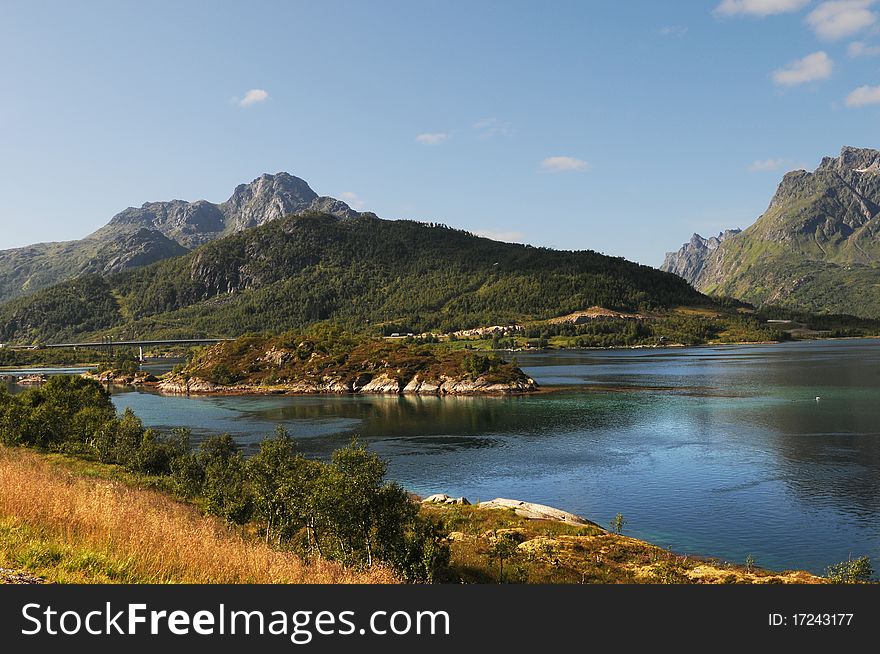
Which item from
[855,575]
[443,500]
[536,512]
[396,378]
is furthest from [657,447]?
[396,378]

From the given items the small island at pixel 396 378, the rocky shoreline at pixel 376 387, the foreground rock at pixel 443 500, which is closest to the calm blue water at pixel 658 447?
the foreground rock at pixel 443 500

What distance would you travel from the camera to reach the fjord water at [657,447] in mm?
57188

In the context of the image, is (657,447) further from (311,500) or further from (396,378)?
(396,378)

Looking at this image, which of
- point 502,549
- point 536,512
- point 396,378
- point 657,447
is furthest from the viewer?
point 396,378

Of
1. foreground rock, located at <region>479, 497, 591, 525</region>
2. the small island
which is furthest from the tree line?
the small island

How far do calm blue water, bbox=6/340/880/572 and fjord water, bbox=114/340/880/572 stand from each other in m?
0.26

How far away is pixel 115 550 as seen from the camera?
16875 millimetres

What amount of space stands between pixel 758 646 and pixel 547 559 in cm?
3329

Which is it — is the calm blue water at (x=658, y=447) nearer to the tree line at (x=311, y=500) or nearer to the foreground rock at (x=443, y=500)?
the foreground rock at (x=443, y=500)

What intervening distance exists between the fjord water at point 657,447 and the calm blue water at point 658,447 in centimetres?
26

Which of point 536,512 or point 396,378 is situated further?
point 396,378

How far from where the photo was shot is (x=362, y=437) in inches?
4218

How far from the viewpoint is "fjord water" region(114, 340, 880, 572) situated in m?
57.2

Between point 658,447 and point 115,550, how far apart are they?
87977 mm
